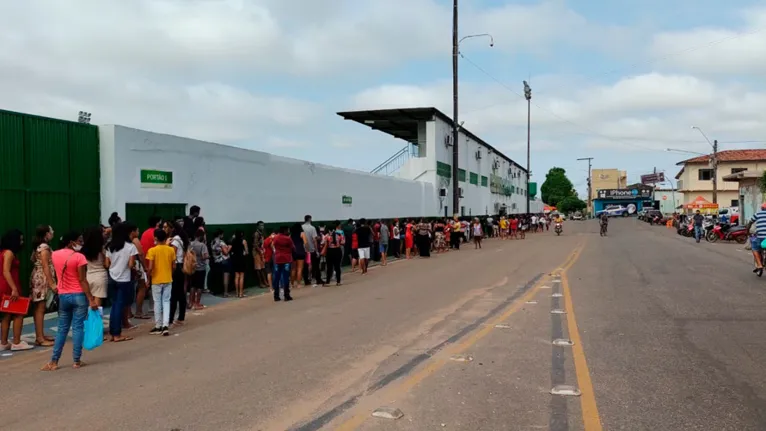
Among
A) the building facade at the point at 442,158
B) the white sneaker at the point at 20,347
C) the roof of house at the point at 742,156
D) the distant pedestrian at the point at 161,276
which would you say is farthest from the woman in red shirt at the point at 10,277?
the roof of house at the point at 742,156

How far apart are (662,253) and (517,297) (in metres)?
14.5

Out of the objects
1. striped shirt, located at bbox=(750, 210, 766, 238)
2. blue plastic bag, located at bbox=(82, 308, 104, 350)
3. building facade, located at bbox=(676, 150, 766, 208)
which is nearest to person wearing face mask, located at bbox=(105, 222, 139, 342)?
blue plastic bag, located at bbox=(82, 308, 104, 350)

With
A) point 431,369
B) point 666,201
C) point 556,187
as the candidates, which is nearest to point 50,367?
point 431,369

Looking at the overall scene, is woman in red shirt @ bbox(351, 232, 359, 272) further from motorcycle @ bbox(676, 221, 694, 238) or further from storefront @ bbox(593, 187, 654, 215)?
storefront @ bbox(593, 187, 654, 215)

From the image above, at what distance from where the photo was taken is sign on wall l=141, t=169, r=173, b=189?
13.9 m

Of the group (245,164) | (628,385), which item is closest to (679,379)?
(628,385)

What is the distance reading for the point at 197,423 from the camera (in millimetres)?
5297

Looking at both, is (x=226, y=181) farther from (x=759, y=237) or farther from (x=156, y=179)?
(x=759, y=237)

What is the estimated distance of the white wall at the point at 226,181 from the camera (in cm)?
1322

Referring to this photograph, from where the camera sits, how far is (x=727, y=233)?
3425 centimetres

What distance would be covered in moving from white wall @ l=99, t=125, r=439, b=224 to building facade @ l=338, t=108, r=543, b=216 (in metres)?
9.26

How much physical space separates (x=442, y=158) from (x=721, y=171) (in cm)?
4914

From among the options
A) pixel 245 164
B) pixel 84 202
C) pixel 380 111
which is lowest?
pixel 84 202

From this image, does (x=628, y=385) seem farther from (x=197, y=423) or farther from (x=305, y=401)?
(x=197, y=423)
